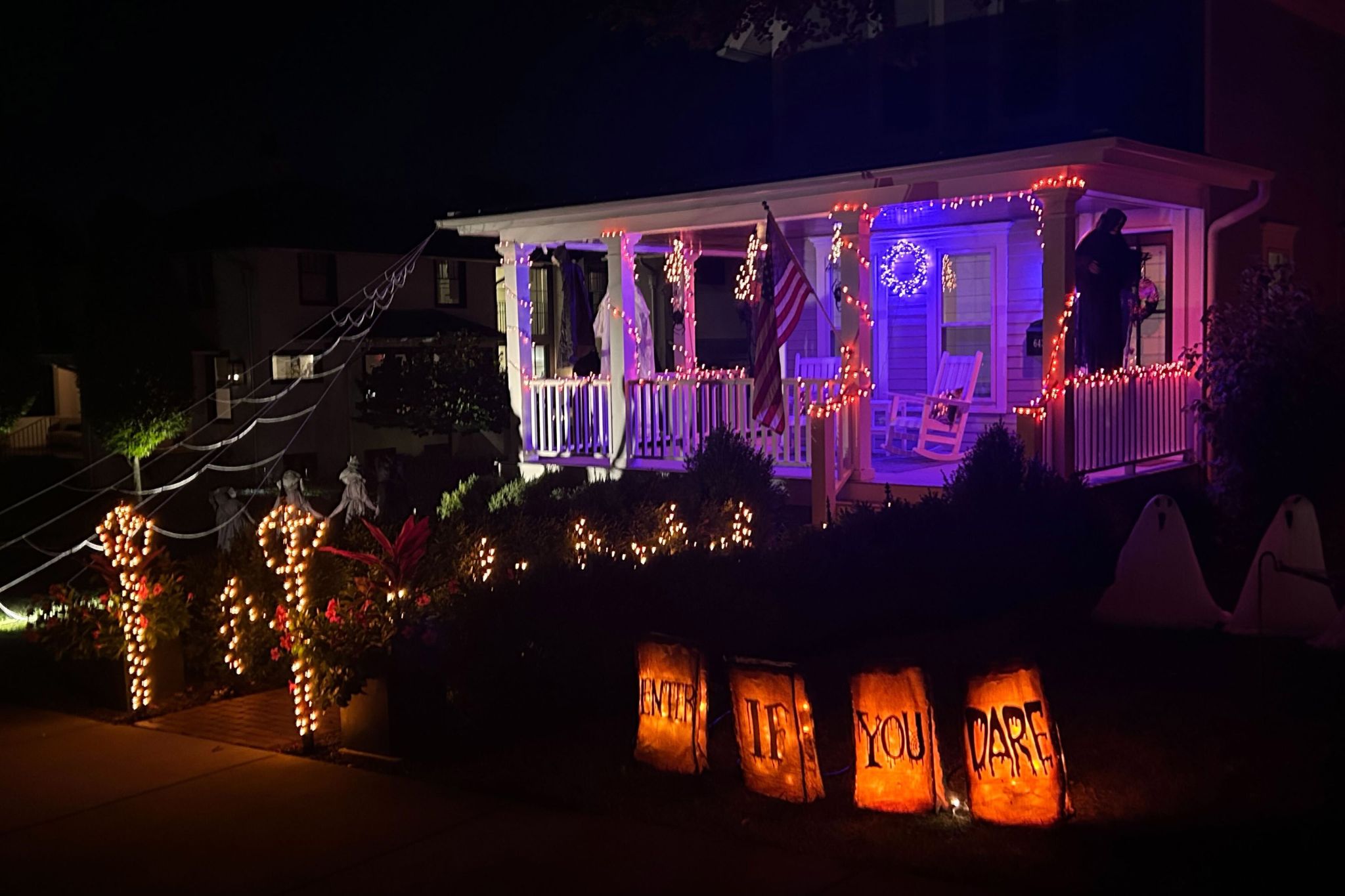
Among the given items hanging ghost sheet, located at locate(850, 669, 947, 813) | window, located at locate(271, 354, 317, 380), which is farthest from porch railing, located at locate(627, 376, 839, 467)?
window, located at locate(271, 354, 317, 380)

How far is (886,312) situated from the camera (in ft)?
52.8

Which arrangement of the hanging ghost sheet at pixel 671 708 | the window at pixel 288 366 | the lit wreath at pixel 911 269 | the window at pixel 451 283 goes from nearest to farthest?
the hanging ghost sheet at pixel 671 708
the lit wreath at pixel 911 269
the window at pixel 288 366
the window at pixel 451 283

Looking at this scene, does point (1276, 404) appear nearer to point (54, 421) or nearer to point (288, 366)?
point (288, 366)

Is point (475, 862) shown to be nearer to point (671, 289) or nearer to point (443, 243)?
point (671, 289)

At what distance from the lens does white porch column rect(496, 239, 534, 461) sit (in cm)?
1551

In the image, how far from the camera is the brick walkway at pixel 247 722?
7.30m

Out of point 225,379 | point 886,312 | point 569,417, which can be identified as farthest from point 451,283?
point 886,312

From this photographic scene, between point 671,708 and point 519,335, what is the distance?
987 centimetres

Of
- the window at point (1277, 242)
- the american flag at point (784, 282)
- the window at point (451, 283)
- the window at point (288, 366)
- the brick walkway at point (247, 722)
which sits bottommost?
the brick walkway at point (247, 722)

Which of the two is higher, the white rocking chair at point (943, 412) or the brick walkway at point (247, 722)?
the white rocking chair at point (943, 412)

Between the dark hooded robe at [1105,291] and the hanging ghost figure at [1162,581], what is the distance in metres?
3.98

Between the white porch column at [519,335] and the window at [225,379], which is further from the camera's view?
the window at [225,379]

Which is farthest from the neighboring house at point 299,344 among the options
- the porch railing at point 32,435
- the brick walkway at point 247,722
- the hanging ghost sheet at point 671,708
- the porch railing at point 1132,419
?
the hanging ghost sheet at point 671,708

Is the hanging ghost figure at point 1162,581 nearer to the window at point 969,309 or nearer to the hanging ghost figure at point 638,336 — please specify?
the window at point 969,309
